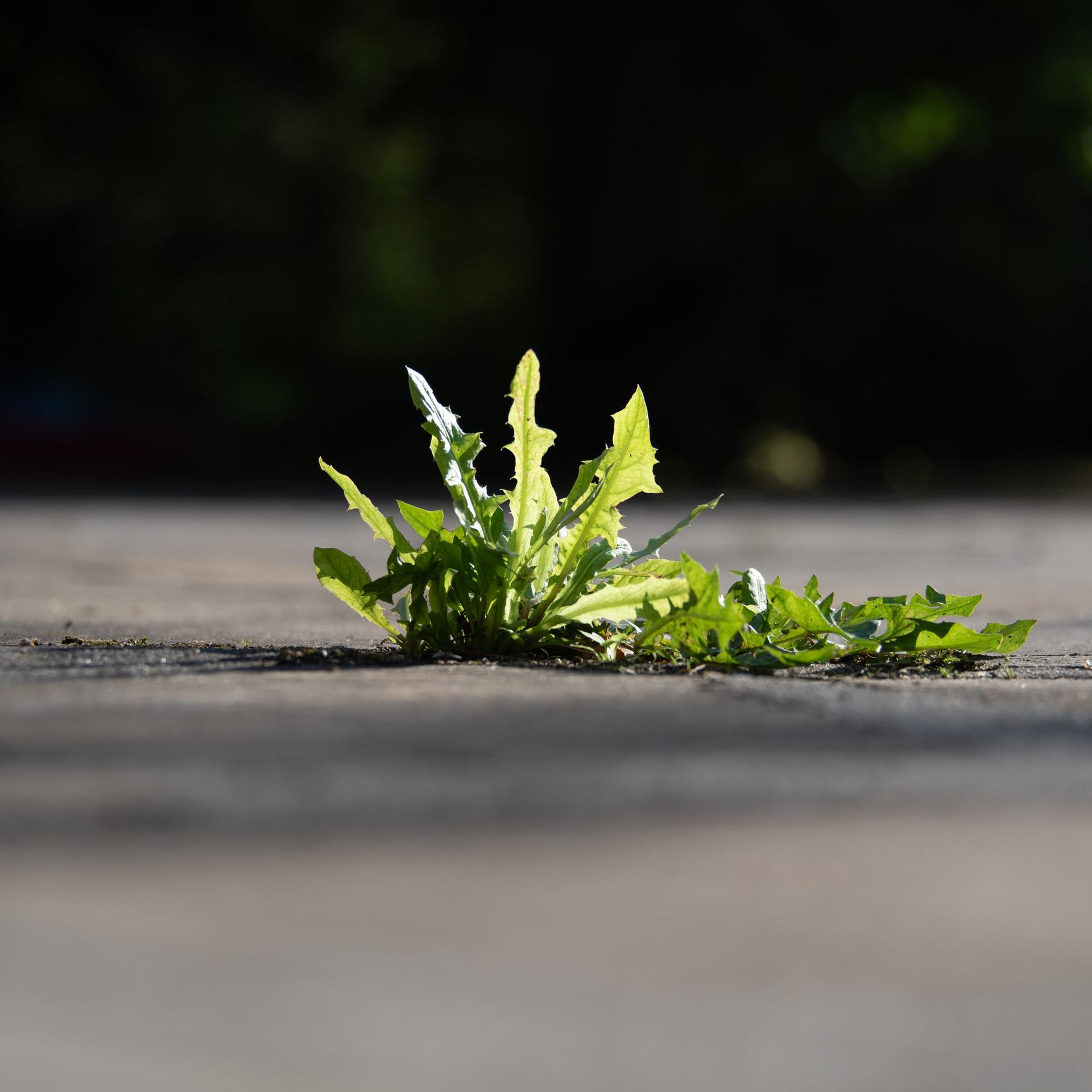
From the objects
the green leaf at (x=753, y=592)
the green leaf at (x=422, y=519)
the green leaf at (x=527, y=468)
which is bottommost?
the green leaf at (x=753, y=592)

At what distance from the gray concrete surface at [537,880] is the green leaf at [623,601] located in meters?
0.19

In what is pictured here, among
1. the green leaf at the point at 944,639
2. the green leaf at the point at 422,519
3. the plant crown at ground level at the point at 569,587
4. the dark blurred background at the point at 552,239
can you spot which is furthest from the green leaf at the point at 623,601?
the dark blurred background at the point at 552,239

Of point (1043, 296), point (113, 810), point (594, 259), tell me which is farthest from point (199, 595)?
point (1043, 296)

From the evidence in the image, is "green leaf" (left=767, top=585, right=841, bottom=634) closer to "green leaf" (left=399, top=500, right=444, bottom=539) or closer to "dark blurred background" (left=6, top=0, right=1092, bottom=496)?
"green leaf" (left=399, top=500, right=444, bottom=539)

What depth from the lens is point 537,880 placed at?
1.45 meters

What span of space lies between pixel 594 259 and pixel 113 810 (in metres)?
16.2

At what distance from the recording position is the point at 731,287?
18625mm

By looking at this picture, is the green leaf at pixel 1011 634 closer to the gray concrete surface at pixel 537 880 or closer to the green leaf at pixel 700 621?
the gray concrete surface at pixel 537 880

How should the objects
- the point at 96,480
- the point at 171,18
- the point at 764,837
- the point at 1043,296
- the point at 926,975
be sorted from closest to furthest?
the point at 926,975
the point at 764,837
the point at 96,480
the point at 171,18
the point at 1043,296

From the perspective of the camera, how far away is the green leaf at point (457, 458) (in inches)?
109

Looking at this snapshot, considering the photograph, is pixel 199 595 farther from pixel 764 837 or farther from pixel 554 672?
pixel 764 837

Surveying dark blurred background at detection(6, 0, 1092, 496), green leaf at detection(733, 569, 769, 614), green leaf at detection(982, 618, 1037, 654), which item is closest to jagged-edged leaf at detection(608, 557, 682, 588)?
green leaf at detection(733, 569, 769, 614)

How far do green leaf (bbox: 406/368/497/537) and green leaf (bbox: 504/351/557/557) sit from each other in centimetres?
6

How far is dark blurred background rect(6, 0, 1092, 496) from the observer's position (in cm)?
1692
